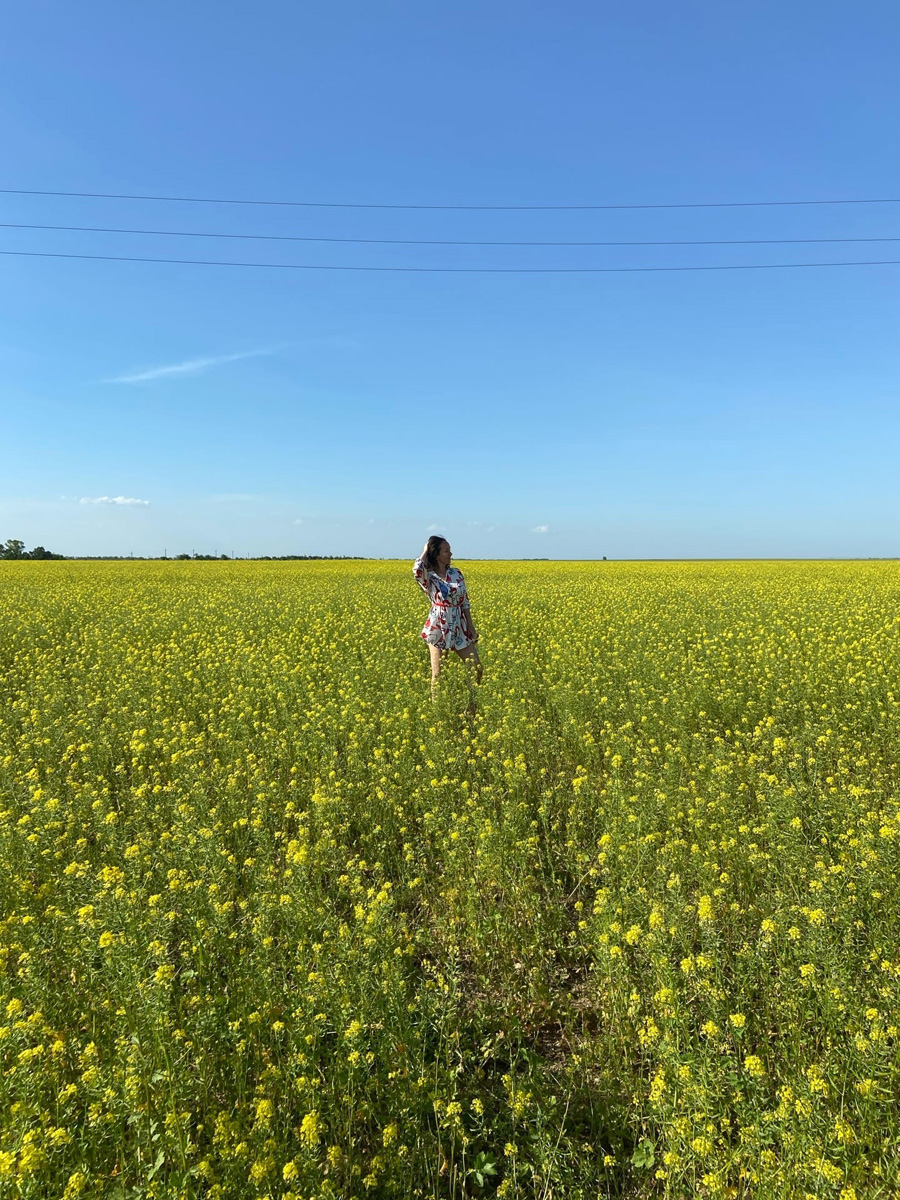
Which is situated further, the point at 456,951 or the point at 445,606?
the point at 445,606

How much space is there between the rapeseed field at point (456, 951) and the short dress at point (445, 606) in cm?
80

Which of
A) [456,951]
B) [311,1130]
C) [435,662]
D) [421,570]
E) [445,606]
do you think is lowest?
[456,951]

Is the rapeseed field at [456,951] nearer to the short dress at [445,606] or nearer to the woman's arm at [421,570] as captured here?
the short dress at [445,606]

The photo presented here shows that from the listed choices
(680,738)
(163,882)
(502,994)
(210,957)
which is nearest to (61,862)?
(163,882)

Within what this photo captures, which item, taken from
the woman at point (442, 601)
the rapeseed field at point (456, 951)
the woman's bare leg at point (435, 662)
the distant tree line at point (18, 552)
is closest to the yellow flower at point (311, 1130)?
the rapeseed field at point (456, 951)

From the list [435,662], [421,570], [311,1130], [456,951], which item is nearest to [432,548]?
[421,570]

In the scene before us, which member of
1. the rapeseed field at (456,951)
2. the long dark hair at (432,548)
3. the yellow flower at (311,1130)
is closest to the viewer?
the yellow flower at (311,1130)

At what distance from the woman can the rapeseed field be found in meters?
0.75

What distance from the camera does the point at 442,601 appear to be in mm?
7117

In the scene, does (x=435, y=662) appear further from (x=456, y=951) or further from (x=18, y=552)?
(x=18, y=552)

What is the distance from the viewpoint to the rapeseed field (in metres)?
2.10

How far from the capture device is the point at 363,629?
11.8 metres

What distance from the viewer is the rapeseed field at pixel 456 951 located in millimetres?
2096

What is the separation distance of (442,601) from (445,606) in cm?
7
